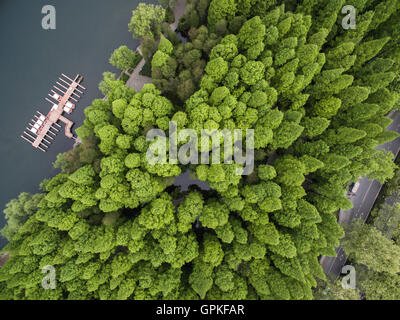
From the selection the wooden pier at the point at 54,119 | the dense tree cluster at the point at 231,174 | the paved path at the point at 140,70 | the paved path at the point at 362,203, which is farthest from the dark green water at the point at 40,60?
the paved path at the point at 362,203

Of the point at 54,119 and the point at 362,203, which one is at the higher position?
the point at 54,119

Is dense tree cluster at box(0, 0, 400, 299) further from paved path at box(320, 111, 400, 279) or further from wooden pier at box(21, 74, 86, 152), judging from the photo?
wooden pier at box(21, 74, 86, 152)

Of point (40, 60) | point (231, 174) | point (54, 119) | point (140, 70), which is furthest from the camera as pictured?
point (40, 60)

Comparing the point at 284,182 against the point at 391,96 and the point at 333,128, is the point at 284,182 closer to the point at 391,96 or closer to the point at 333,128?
the point at 333,128

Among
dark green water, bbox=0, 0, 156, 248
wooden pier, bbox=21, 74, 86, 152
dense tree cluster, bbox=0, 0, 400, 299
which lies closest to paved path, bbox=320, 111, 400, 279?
dense tree cluster, bbox=0, 0, 400, 299

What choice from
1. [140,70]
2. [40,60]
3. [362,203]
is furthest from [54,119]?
[362,203]

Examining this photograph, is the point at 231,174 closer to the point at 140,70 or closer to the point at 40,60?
the point at 140,70

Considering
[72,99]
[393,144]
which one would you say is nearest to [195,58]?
[72,99]
